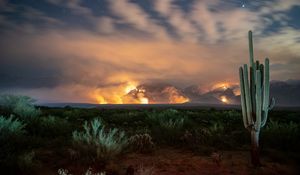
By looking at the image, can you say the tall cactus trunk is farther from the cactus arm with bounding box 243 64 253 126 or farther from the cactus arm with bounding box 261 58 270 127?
the cactus arm with bounding box 261 58 270 127

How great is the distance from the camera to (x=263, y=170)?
7.06 m

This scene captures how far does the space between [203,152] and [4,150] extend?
5.23 meters

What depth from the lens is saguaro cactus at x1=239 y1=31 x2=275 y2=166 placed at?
24.4 ft

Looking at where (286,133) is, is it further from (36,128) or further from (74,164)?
(36,128)

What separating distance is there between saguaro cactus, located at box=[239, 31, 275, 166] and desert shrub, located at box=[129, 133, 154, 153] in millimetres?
2722

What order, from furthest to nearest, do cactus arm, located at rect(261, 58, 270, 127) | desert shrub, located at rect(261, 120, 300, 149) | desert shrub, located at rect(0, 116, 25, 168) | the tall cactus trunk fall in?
desert shrub, located at rect(261, 120, 300, 149) < cactus arm, located at rect(261, 58, 270, 127) < the tall cactus trunk < desert shrub, located at rect(0, 116, 25, 168)

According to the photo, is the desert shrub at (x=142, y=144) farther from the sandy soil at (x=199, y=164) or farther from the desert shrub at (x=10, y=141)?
the desert shrub at (x=10, y=141)

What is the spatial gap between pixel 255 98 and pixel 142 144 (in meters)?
3.36

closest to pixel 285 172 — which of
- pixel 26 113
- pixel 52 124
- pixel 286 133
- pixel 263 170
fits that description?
pixel 263 170

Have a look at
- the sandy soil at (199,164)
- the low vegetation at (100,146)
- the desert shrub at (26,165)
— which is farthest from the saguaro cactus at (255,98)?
the desert shrub at (26,165)

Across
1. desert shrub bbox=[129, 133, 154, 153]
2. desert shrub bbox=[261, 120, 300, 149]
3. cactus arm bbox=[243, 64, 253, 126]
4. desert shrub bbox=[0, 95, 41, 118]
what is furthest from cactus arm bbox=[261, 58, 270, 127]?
desert shrub bbox=[0, 95, 41, 118]

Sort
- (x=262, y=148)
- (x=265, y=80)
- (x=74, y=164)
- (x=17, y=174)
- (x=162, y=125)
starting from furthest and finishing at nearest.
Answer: (x=162, y=125), (x=262, y=148), (x=265, y=80), (x=74, y=164), (x=17, y=174)

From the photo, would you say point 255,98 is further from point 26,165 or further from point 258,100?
point 26,165

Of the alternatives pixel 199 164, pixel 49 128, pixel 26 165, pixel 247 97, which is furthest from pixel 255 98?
pixel 49 128
